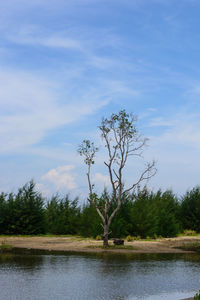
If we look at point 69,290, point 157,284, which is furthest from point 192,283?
point 69,290

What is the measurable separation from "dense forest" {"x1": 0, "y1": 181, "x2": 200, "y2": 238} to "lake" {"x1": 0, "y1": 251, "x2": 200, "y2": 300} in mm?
10774

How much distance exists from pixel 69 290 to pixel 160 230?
25.8 m

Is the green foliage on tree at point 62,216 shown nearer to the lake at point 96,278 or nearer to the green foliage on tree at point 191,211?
the green foliage on tree at point 191,211

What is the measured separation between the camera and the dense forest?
35250 millimetres

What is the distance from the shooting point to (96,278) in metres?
14.7

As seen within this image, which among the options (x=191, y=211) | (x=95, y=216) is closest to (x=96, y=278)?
(x=95, y=216)

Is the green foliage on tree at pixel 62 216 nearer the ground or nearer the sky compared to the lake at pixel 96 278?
nearer the sky

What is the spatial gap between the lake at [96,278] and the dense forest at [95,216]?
424 inches

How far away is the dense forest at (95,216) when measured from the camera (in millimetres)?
35250

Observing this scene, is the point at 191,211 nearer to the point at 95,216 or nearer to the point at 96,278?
the point at 95,216

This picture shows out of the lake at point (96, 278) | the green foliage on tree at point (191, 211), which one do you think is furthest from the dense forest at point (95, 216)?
the lake at point (96, 278)

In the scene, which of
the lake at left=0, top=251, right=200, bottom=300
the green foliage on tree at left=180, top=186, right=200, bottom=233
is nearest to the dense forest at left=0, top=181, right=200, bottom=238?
the green foliage on tree at left=180, top=186, right=200, bottom=233

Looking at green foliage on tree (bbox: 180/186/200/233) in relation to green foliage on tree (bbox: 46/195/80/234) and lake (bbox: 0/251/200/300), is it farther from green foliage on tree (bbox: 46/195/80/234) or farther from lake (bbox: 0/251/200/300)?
lake (bbox: 0/251/200/300)

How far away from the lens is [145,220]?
35.1 m
